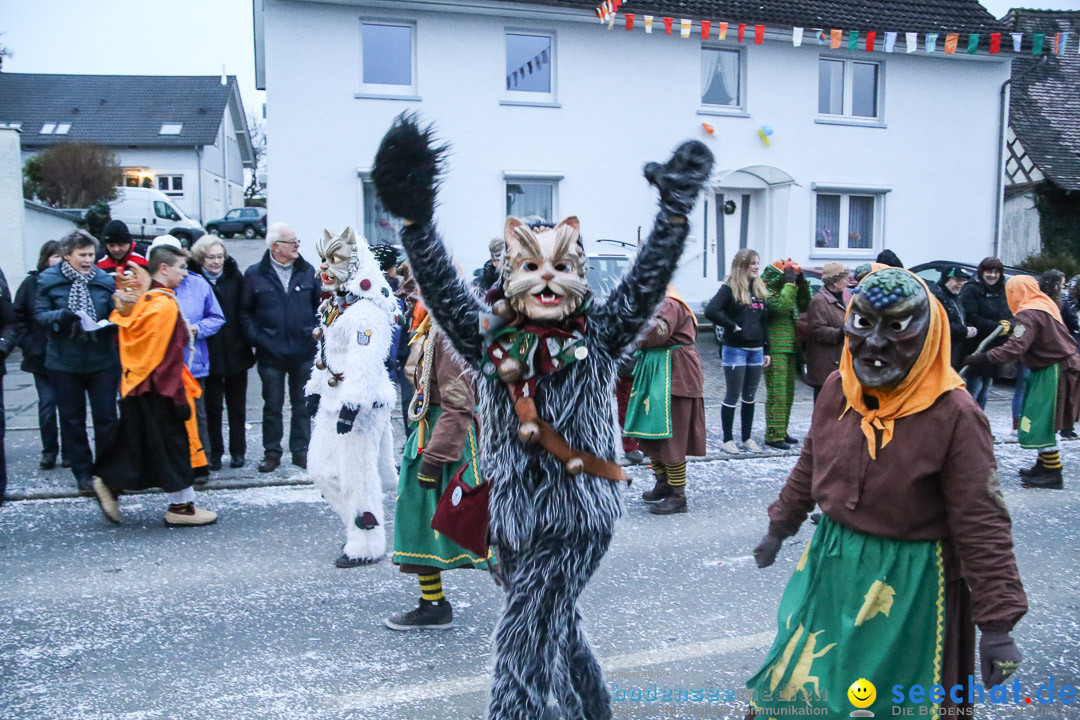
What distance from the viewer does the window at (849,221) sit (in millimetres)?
18625

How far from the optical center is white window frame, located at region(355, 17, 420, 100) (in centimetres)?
1550

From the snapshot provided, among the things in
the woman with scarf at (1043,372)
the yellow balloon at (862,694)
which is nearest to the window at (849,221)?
the woman with scarf at (1043,372)

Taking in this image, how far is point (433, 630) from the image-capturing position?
439 centimetres

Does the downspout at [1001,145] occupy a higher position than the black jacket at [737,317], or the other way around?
the downspout at [1001,145]

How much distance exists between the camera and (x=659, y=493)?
682cm

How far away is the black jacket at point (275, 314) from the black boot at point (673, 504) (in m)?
3.41

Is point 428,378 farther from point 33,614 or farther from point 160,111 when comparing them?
point 160,111

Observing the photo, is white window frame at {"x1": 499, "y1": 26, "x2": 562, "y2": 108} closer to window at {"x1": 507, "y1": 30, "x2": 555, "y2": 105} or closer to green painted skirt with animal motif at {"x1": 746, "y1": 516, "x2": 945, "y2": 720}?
window at {"x1": 507, "y1": 30, "x2": 555, "y2": 105}

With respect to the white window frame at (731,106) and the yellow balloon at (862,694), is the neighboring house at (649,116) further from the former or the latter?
the yellow balloon at (862,694)

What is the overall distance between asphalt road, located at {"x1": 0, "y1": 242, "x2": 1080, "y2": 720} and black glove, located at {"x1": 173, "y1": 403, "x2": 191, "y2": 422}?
0.79 metres

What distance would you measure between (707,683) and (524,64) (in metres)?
14.7

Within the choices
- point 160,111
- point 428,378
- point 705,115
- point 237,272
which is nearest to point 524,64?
point 705,115

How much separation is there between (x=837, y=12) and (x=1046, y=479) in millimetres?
14131

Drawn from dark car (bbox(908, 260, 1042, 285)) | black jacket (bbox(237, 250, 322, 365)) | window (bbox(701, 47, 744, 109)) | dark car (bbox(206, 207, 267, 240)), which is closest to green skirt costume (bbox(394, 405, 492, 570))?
black jacket (bbox(237, 250, 322, 365))
